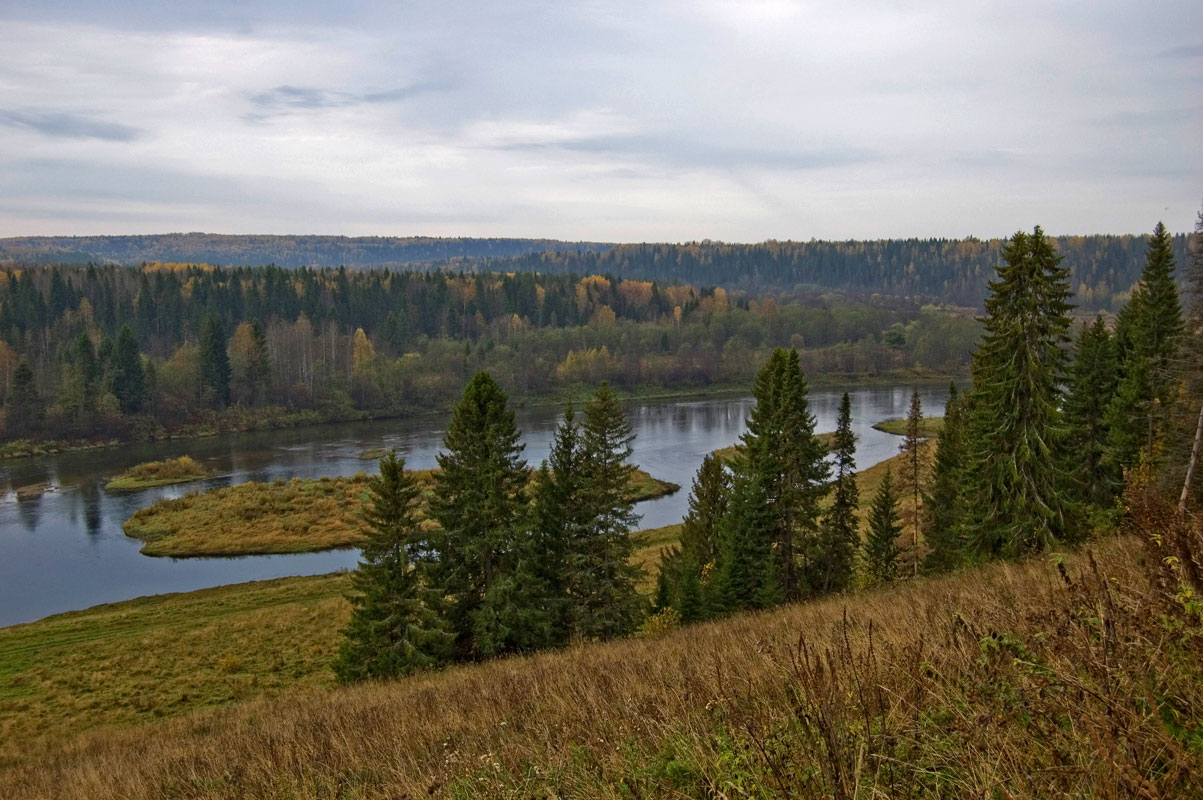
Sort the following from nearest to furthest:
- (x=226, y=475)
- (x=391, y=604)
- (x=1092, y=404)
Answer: (x=391, y=604), (x=1092, y=404), (x=226, y=475)

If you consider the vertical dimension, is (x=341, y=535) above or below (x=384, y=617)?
below

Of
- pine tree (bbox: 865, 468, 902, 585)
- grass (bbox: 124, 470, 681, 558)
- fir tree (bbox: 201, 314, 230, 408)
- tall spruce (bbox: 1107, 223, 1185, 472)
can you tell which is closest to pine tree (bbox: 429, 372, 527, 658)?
pine tree (bbox: 865, 468, 902, 585)

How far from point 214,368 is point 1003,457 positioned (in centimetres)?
9158

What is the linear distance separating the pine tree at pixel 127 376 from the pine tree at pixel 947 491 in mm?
83465

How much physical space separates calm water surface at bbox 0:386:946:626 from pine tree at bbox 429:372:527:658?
23.1 metres

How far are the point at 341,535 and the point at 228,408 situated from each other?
175 ft

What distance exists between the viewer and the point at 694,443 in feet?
231

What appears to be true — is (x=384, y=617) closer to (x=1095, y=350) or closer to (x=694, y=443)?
(x=1095, y=350)

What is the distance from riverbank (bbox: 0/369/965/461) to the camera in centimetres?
7325

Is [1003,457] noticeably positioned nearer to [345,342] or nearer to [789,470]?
[789,470]

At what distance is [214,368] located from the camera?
9031 cm

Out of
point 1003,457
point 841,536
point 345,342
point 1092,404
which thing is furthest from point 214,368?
point 1003,457

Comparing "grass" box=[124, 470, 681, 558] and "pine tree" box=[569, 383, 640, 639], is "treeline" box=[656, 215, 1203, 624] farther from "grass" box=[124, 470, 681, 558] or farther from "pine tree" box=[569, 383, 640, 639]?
"grass" box=[124, 470, 681, 558]

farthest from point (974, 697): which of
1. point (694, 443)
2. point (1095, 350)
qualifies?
point (694, 443)
